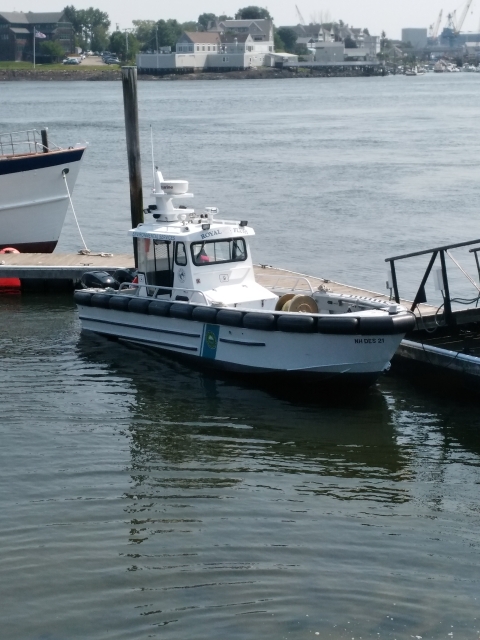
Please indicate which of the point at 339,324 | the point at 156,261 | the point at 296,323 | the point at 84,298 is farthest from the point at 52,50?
the point at 339,324

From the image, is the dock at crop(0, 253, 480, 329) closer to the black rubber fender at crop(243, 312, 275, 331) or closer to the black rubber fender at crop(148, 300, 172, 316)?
the black rubber fender at crop(148, 300, 172, 316)

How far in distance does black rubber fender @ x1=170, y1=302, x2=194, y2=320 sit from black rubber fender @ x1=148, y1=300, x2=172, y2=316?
0.41 ft

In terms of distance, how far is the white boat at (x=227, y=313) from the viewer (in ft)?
46.1

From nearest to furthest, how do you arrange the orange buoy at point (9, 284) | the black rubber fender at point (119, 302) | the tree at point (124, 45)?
the black rubber fender at point (119, 302)
the orange buoy at point (9, 284)
the tree at point (124, 45)

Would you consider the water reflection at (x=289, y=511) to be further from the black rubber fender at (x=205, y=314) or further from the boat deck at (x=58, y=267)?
the boat deck at (x=58, y=267)

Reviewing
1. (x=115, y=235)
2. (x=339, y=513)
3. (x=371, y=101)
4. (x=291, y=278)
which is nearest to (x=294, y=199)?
(x=115, y=235)

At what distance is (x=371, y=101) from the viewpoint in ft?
312

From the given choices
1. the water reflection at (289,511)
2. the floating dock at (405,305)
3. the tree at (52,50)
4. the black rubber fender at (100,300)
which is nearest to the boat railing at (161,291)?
the black rubber fender at (100,300)

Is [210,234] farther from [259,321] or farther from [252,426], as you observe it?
[252,426]

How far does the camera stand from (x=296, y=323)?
46.1ft

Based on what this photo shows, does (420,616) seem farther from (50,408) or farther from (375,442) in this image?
(50,408)

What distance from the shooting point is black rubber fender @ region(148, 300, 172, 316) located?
52.0 feet

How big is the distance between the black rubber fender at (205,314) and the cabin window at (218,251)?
0.91m

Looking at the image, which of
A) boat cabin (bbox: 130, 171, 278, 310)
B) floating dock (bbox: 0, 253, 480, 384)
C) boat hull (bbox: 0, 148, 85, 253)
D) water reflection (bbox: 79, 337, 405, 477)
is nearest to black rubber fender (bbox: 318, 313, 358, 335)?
water reflection (bbox: 79, 337, 405, 477)
